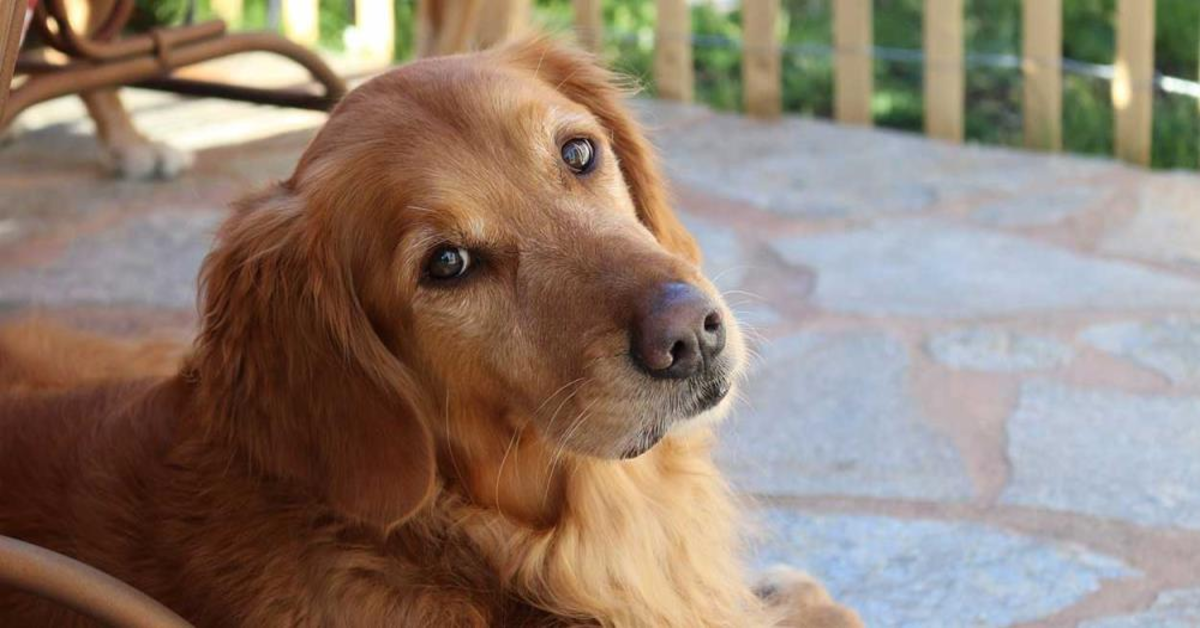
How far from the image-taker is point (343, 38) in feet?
24.2

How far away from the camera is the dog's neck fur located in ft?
7.75

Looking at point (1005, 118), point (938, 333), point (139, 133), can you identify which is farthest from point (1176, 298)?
point (139, 133)

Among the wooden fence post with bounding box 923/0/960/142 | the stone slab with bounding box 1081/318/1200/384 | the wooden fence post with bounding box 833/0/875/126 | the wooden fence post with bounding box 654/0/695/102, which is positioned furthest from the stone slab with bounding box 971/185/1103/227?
the wooden fence post with bounding box 654/0/695/102

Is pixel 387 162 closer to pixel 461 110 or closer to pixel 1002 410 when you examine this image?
pixel 461 110

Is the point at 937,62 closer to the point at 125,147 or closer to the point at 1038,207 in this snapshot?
the point at 1038,207

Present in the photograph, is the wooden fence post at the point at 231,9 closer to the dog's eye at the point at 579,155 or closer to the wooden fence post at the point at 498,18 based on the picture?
the wooden fence post at the point at 498,18

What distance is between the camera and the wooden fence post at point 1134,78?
5184 mm

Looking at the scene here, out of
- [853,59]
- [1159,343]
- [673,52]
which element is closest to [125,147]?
[673,52]

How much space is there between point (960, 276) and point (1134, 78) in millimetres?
1335

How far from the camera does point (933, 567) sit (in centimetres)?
295

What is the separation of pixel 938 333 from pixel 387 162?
2.18m

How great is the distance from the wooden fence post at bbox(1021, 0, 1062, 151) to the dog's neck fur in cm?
338

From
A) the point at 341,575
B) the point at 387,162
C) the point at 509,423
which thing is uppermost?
the point at 387,162

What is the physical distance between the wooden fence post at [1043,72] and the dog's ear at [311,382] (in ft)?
12.5
